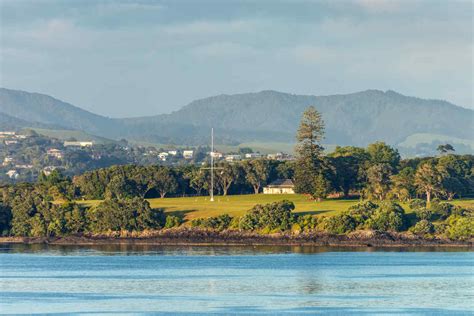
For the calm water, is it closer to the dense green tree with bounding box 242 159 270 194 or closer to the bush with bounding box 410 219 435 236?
the bush with bounding box 410 219 435 236

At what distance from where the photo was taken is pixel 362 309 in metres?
66.8

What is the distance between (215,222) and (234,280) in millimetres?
37224

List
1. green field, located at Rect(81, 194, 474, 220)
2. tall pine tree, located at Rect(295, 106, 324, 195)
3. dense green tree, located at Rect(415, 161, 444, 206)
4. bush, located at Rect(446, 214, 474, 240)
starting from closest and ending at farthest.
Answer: bush, located at Rect(446, 214, 474, 240)
green field, located at Rect(81, 194, 474, 220)
dense green tree, located at Rect(415, 161, 444, 206)
tall pine tree, located at Rect(295, 106, 324, 195)

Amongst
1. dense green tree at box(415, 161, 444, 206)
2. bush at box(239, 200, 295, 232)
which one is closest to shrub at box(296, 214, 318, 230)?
bush at box(239, 200, 295, 232)

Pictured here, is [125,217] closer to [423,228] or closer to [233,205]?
[233,205]

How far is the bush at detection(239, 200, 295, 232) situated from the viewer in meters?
116

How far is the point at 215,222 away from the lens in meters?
119

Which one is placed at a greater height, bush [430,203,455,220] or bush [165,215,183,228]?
bush [430,203,455,220]

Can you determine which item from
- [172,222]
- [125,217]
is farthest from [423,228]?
[125,217]

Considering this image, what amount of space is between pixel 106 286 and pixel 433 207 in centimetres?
4859

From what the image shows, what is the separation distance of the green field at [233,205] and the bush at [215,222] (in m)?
2.28

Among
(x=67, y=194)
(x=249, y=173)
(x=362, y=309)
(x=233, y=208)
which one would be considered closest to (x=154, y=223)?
(x=233, y=208)

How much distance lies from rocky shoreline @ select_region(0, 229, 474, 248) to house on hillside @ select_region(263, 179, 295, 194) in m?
38.5

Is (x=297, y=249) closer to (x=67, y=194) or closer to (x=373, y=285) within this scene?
(x=373, y=285)
